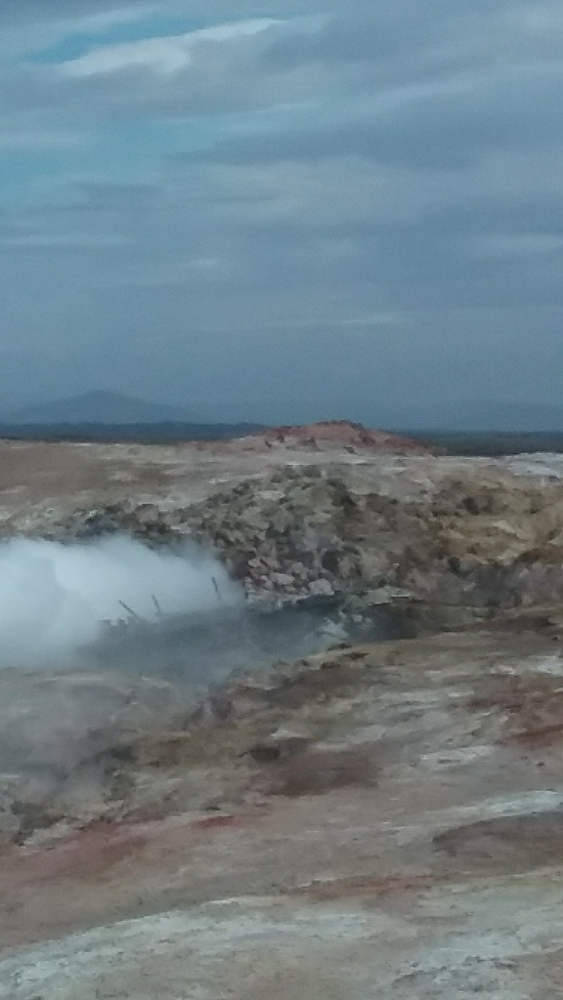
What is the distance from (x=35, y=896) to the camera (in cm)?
1159

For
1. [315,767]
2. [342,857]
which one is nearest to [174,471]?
[315,767]

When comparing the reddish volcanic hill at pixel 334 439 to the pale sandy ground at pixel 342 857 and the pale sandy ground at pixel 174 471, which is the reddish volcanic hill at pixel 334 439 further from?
the pale sandy ground at pixel 342 857

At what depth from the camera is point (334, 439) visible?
35.1 meters

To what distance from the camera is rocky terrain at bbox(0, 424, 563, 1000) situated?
8.38m

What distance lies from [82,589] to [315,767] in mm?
8258

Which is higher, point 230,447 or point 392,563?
point 230,447

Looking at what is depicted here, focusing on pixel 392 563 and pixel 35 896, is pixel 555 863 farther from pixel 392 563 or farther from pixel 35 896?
pixel 392 563

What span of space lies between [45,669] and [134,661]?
67.2 inches

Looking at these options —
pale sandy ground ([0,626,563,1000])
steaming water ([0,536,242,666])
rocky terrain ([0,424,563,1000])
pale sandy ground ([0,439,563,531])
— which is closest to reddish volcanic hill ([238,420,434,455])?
pale sandy ground ([0,439,563,531])

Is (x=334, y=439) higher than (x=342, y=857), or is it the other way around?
(x=334, y=439)

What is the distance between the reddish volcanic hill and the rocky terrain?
14.6 ft

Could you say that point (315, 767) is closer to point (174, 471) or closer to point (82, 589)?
point (82, 589)

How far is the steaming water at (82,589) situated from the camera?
67.3 feet

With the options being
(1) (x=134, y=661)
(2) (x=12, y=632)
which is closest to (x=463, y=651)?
(1) (x=134, y=661)
